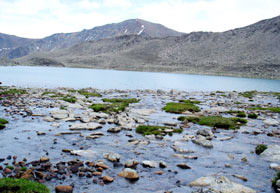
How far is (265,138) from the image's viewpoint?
65.4 ft

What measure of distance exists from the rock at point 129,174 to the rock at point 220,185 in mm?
2460

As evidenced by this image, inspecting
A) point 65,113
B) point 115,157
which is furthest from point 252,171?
point 65,113

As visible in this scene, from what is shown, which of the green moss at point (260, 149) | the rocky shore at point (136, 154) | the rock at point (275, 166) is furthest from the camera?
the green moss at point (260, 149)

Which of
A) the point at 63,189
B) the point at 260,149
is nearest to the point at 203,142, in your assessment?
the point at 260,149

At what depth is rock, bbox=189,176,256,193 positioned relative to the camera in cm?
1075

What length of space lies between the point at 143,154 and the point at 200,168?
333cm

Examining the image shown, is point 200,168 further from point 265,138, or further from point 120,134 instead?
point 265,138

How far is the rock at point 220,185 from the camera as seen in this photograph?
10.8 metres

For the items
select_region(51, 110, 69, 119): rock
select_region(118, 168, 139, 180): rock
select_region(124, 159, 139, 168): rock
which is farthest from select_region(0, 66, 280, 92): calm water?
select_region(118, 168, 139, 180): rock

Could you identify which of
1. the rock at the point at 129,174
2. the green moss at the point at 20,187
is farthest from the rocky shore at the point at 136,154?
the green moss at the point at 20,187

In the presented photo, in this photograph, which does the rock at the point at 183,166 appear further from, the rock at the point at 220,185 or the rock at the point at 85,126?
the rock at the point at 85,126

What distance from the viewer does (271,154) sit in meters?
15.5

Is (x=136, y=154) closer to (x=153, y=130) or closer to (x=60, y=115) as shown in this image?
(x=153, y=130)

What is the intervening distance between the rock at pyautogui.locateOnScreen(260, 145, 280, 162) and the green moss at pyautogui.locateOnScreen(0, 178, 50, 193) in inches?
472
